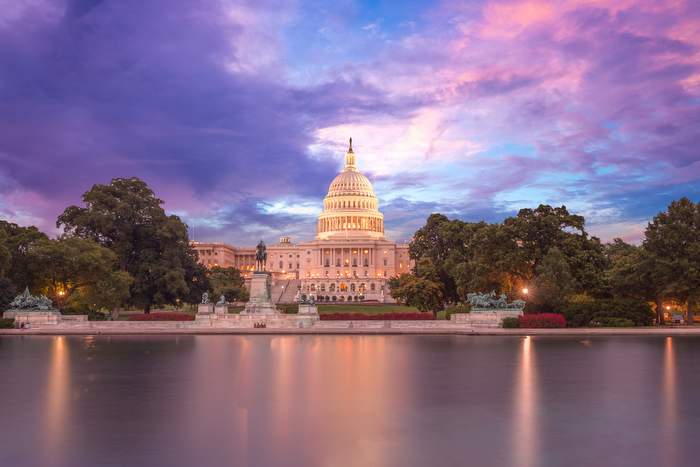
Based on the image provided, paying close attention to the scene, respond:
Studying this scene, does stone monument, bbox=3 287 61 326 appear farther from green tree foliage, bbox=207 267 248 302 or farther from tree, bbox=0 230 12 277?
green tree foliage, bbox=207 267 248 302

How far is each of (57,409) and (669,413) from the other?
48.8 feet

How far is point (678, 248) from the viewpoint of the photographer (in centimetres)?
5128

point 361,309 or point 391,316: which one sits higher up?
point 391,316

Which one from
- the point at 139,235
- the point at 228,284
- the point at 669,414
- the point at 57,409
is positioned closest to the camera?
the point at 669,414

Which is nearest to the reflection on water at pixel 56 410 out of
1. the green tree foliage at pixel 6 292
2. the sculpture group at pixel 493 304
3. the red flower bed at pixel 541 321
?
the green tree foliage at pixel 6 292

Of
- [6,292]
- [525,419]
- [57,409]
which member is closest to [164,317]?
[6,292]

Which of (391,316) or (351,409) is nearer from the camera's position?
(351,409)

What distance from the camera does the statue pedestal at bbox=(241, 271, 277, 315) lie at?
185 ft

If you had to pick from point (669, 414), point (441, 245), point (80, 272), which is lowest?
point (669, 414)

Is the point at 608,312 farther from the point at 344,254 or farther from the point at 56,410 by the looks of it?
the point at 344,254

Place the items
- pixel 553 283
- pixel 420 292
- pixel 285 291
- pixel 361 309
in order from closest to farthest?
pixel 553 283 < pixel 420 292 < pixel 361 309 < pixel 285 291

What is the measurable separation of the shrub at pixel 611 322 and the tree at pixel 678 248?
12.3ft

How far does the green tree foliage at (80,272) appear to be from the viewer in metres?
57.4

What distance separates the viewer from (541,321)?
4884 centimetres
